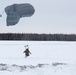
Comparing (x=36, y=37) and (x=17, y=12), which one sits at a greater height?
(x=17, y=12)

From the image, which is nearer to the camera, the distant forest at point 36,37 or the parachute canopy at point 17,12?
the parachute canopy at point 17,12

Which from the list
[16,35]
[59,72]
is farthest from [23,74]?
[16,35]

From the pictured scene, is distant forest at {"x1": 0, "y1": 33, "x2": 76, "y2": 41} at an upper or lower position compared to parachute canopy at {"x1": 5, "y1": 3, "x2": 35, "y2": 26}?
lower

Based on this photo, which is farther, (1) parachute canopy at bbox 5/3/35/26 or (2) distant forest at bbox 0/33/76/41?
(2) distant forest at bbox 0/33/76/41

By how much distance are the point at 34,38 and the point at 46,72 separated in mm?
73679

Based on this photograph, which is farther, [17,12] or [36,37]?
[36,37]

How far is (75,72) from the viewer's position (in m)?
11.6

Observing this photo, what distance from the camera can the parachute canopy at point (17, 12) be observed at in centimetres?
998

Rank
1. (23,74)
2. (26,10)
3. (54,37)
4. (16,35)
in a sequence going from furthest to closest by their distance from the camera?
(54,37) < (16,35) < (23,74) < (26,10)

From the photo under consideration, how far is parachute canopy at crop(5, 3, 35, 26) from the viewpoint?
9977 millimetres

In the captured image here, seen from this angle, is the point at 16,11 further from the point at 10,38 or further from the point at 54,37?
the point at 54,37

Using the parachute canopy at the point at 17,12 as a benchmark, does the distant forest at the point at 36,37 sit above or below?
below

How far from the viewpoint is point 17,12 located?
1030 centimetres

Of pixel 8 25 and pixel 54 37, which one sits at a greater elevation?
pixel 8 25
